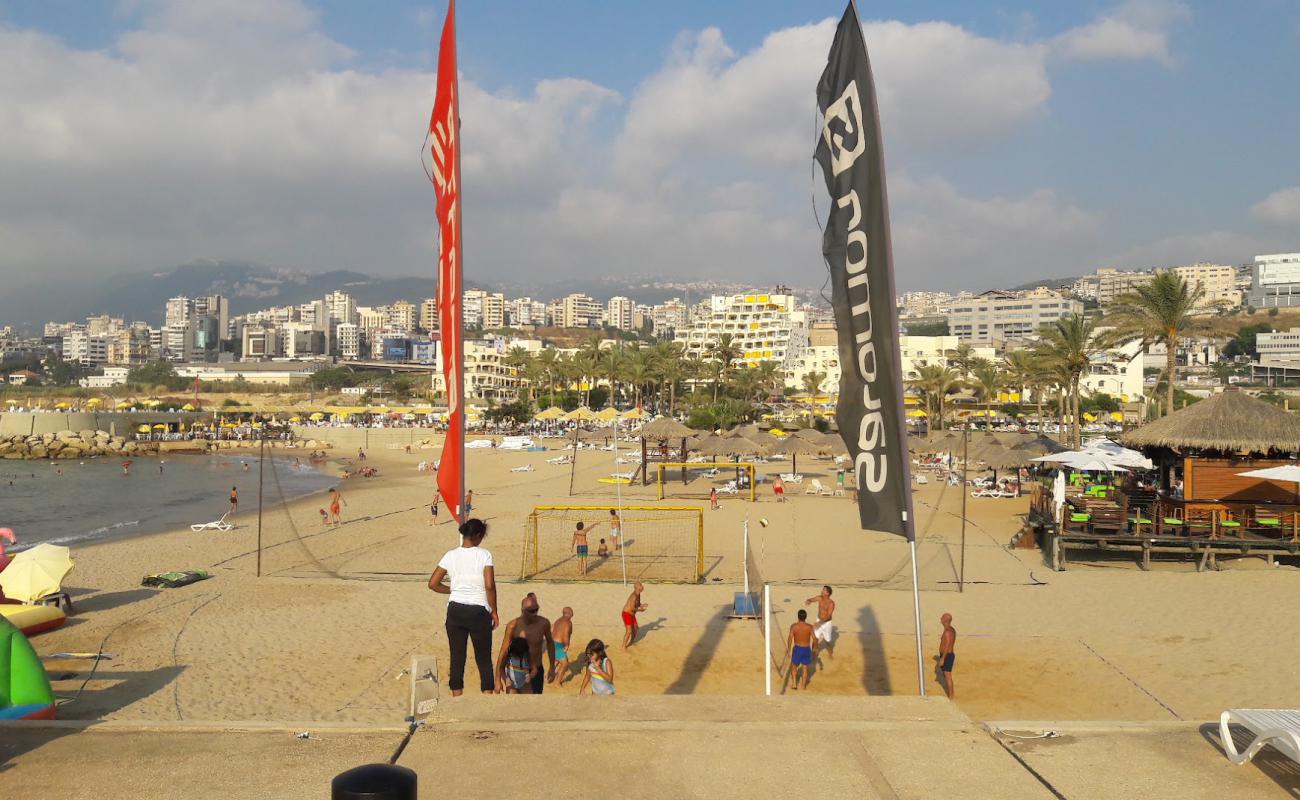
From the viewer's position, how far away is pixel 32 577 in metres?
13.2

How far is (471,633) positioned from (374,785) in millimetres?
4126

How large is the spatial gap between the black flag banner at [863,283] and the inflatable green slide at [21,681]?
6.41m

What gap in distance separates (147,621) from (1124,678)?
14055 millimetres

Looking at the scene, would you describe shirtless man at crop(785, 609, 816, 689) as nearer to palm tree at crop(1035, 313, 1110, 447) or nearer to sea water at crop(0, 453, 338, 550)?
sea water at crop(0, 453, 338, 550)

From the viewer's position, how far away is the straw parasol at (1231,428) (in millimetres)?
18250

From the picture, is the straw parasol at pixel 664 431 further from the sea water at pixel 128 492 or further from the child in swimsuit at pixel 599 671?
the child in swimsuit at pixel 599 671

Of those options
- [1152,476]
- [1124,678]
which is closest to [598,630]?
[1124,678]

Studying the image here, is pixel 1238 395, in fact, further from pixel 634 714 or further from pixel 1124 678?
pixel 634 714

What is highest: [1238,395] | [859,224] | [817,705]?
[859,224]

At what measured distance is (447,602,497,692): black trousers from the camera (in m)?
6.08

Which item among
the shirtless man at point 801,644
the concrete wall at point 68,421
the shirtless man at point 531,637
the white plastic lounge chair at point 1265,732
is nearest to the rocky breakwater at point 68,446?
the concrete wall at point 68,421

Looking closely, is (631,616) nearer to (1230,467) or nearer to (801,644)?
(801,644)

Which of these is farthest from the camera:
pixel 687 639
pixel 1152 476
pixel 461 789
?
pixel 1152 476

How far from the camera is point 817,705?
519 cm
